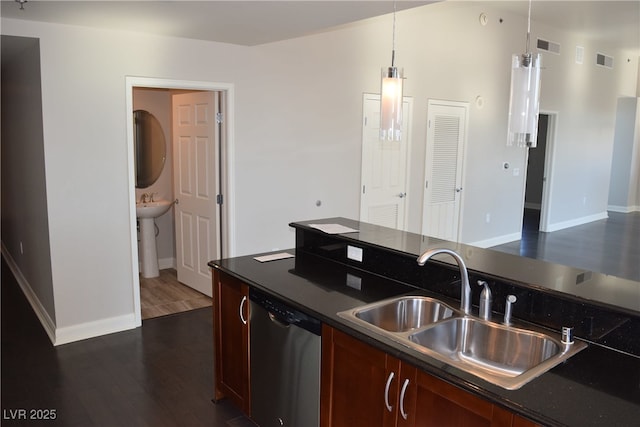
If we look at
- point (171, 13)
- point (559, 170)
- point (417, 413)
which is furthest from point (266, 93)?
point (559, 170)

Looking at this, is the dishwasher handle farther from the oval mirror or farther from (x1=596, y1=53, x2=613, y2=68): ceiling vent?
(x1=596, y1=53, x2=613, y2=68): ceiling vent

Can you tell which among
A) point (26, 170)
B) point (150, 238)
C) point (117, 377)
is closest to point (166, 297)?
point (150, 238)

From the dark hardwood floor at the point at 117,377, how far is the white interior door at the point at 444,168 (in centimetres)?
342

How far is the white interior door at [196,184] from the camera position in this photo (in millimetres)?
4625

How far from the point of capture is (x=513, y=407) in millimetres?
1442

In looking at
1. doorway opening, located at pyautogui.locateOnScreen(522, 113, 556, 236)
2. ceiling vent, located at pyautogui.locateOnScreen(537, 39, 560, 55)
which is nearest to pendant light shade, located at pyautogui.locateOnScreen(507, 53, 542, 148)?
ceiling vent, located at pyautogui.locateOnScreen(537, 39, 560, 55)

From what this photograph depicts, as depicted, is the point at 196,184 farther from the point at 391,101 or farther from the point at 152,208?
the point at 391,101

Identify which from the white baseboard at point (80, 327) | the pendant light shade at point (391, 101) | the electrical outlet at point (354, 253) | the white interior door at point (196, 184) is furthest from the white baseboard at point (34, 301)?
the pendant light shade at point (391, 101)

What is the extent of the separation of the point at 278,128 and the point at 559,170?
6.05 metres

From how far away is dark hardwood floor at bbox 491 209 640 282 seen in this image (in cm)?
649

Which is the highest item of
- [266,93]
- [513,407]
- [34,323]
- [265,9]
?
[265,9]

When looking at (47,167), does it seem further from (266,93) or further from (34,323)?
(266,93)

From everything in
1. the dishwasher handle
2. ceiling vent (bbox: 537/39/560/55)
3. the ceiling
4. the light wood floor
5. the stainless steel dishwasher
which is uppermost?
ceiling vent (bbox: 537/39/560/55)

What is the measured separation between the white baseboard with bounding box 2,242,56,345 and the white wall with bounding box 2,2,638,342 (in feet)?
0.63
